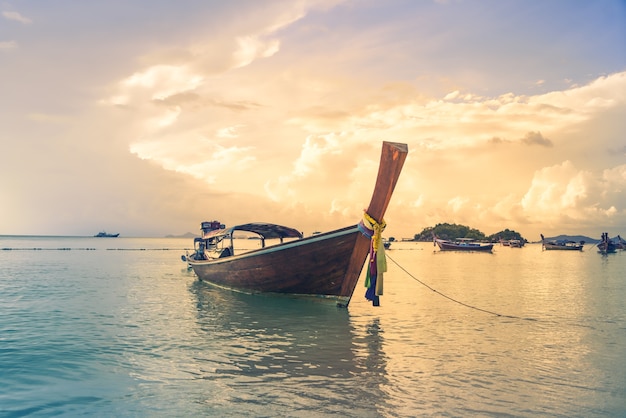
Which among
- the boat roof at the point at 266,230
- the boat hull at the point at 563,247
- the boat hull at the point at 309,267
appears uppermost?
the boat roof at the point at 266,230

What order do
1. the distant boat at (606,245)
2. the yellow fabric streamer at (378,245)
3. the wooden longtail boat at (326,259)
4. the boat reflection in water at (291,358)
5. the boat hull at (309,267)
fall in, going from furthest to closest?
1. the distant boat at (606,245)
2. the boat hull at (309,267)
3. the yellow fabric streamer at (378,245)
4. the wooden longtail boat at (326,259)
5. the boat reflection in water at (291,358)

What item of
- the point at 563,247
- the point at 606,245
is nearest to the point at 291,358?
the point at 606,245

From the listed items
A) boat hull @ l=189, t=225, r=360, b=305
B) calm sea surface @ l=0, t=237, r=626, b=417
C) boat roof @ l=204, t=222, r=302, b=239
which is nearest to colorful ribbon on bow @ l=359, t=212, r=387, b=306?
boat hull @ l=189, t=225, r=360, b=305

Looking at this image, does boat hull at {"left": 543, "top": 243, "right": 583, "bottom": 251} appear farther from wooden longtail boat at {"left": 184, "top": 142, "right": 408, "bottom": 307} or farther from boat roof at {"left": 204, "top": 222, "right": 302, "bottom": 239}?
wooden longtail boat at {"left": 184, "top": 142, "right": 408, "bottom": 307}

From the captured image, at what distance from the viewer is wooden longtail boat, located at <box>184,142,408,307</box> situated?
14.7m

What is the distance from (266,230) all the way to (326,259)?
8187mm

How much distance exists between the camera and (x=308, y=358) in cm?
1009

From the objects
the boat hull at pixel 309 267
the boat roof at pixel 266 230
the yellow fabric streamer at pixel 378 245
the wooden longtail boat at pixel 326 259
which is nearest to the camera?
the wooden longtail boat at pixel 326 259

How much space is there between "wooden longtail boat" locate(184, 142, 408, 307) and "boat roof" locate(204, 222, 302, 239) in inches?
80.2

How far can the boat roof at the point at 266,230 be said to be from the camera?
22.3 metres

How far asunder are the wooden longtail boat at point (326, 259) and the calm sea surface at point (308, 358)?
726 mm

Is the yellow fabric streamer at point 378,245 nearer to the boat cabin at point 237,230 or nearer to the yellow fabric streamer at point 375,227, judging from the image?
the yellow fabric streamer at point 375,227

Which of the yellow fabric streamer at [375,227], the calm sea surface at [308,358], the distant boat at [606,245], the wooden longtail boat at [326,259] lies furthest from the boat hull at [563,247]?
the yellow fabric streamer at [375,227]

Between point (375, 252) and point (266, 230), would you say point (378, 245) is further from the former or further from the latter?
point (266, 230)
